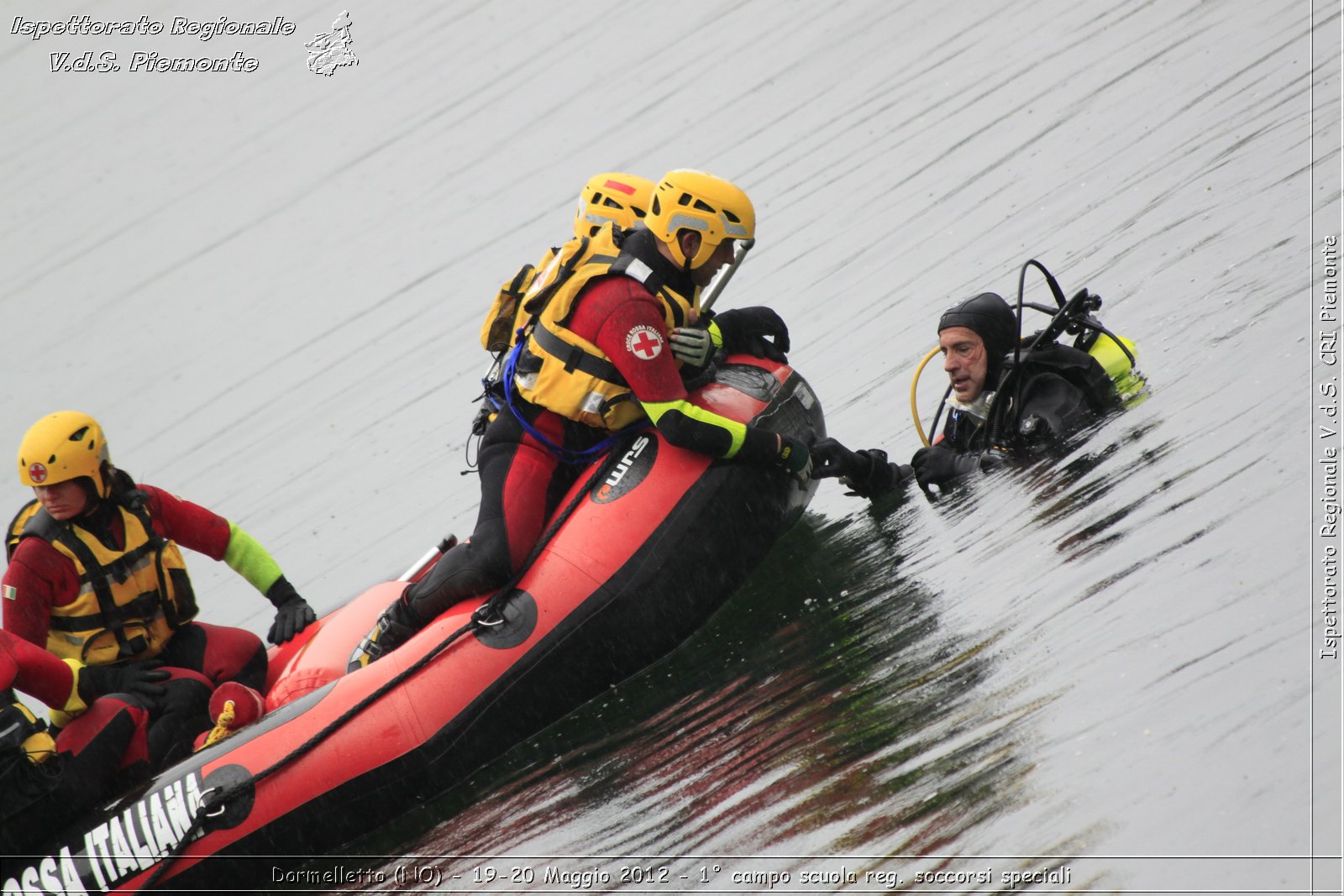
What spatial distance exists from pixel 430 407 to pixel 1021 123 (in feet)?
14.6

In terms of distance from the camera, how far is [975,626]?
4707 mm

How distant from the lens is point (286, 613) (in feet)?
18.5

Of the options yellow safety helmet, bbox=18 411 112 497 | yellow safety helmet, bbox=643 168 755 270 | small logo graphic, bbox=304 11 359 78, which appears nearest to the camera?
yellow safety helmet, bbox=18 411 112 497

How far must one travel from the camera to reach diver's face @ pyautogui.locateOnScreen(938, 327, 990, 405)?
5395mm

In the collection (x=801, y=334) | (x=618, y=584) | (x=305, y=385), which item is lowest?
(x=618, y=584)

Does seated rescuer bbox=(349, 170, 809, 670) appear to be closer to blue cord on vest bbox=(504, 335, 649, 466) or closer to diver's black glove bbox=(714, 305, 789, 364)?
blue cord on vest bbox=(504, 335, 649, 466)

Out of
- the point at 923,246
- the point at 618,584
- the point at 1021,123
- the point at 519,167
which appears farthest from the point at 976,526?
the point at 519,167

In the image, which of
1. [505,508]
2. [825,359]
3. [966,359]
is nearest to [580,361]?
[505,508]

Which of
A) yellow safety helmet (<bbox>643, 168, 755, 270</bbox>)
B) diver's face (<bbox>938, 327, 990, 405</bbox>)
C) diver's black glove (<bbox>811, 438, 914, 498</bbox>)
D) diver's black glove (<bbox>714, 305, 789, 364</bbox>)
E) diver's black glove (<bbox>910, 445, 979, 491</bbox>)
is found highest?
yellow safety helmet (<bbox>643, 168, 755, 270</bbox>)

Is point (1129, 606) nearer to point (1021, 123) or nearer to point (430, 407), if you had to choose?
point (430, 407)

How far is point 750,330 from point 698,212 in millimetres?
879

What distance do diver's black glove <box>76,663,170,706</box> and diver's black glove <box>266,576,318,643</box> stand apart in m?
0.56

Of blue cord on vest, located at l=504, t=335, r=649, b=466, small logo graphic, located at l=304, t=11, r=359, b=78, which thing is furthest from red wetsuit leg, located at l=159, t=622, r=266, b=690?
small logo graphic, located at l=304, t=11, r=359, b=78

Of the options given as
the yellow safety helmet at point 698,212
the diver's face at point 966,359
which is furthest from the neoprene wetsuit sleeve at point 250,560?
the diver's face at point 966,359
